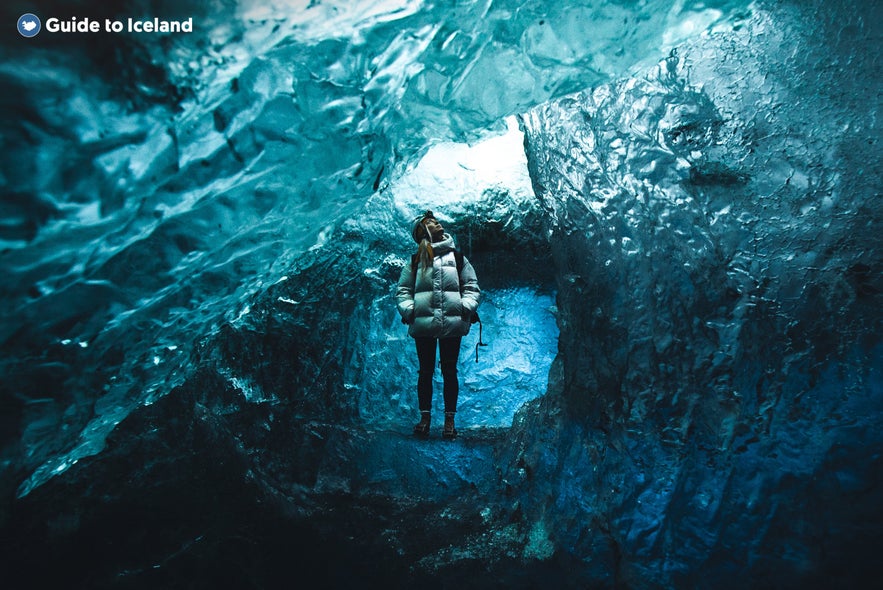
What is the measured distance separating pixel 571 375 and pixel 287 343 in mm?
3578

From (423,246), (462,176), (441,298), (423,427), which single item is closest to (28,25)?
(423,246)

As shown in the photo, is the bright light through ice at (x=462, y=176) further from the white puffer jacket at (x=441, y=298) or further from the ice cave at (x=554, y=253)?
the white puffer jacket at (x=441, y=298)

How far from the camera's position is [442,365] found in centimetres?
357

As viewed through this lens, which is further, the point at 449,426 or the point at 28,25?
the point at 449,426

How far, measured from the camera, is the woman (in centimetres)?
343

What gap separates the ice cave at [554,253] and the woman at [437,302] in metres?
0.67

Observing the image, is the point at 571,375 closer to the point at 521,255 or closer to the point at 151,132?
the point at 151,132

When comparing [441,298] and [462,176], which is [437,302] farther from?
[462,176]

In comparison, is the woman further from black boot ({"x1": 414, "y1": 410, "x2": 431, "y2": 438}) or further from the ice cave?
the ice cave

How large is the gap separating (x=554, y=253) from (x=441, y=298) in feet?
3.20

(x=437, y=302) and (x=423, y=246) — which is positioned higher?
→ (x=423, y=246)

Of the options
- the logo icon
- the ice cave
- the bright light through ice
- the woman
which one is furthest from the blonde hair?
the bright light through ice

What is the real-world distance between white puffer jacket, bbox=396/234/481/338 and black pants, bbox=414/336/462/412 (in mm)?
92

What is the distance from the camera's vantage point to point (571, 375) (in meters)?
3.37
